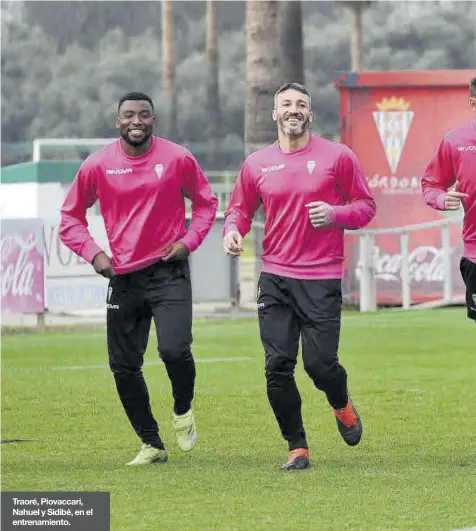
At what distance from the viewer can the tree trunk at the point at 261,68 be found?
25.7 meters

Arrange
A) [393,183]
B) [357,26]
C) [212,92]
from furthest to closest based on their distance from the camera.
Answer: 1. [212,92]
2. [357,26]
3. [393,183]

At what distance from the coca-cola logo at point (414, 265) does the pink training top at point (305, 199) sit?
15.0 metres

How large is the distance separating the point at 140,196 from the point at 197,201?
0.43m

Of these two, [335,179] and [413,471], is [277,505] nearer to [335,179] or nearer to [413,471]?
[413,471]

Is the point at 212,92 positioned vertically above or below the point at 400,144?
below

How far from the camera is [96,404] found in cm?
1272

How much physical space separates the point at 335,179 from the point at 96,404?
13.0ft

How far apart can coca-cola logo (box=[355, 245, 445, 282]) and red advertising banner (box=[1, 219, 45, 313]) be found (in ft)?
16.0

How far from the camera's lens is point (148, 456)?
380 inches

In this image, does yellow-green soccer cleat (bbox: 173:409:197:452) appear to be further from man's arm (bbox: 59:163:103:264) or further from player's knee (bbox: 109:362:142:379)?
man's arm (bbox: 59:163:103:264)

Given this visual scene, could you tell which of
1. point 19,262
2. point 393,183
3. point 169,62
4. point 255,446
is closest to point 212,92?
point 169,62

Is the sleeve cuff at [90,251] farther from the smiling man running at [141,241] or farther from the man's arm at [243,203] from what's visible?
the man's arm at [243,203]

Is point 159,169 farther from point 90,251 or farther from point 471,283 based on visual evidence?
point 471,283

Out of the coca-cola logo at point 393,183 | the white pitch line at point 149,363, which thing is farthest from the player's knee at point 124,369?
the coca-cola logo at point 393,183
